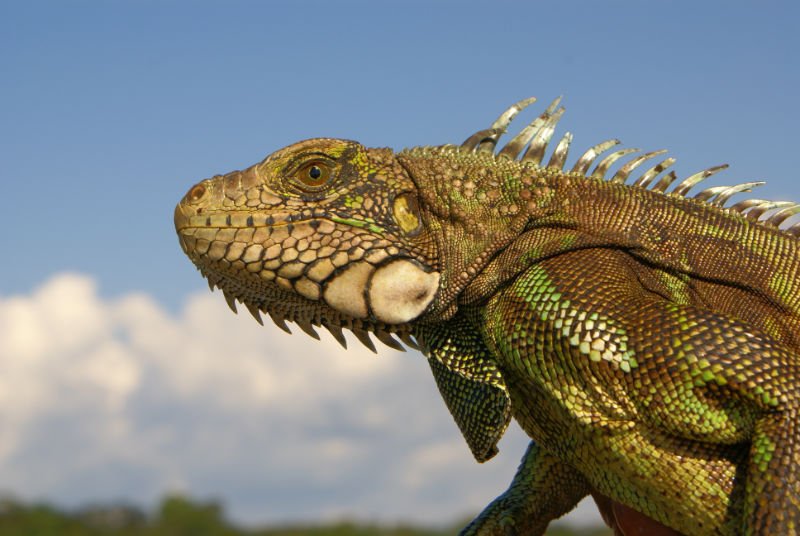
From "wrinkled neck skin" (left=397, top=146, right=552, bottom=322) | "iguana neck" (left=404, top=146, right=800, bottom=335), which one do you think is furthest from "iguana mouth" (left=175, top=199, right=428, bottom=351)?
"iguana neck" (left=404, top=146, right=800, bottom=335)

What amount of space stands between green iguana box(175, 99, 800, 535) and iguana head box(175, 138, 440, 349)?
0.01 metres

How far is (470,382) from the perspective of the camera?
5547 millimetres

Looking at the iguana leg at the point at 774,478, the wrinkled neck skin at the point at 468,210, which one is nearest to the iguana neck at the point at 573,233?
the wrinkled neck skin at the point at 468,210

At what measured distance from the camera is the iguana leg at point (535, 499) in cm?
671

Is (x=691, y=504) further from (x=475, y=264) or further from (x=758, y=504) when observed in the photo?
(x=475, y=264)

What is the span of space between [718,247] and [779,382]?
1.28 m

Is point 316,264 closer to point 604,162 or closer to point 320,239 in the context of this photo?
point 320,239

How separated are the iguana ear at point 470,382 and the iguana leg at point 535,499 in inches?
47.4

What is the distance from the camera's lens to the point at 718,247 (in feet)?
18.4

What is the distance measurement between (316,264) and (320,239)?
0.17 meters

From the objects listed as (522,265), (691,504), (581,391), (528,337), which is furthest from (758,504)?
(522,265)

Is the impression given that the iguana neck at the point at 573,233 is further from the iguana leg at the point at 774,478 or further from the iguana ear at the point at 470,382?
the iguana leg at the point at 774,478

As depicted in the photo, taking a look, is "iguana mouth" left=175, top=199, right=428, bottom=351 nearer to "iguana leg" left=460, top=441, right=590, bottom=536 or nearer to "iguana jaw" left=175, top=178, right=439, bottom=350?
"iguana jaw" left=175, top=178, right=439, bottom=350

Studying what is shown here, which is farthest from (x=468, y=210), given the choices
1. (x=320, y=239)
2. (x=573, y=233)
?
(x=320, y=239)
